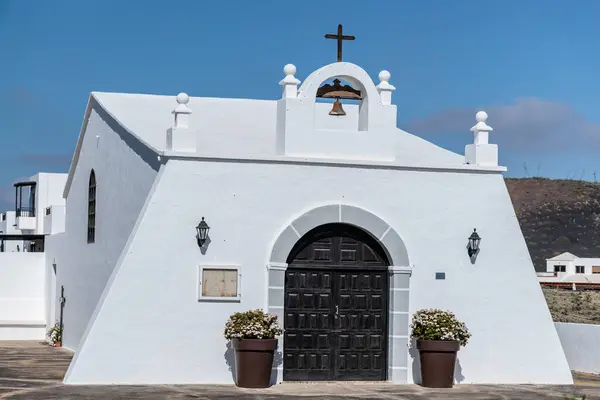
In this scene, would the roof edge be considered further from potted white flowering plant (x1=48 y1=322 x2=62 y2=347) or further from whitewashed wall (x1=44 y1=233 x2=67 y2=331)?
potted white flowering plant (x1=48 y1=322 x2=62 y2=347)

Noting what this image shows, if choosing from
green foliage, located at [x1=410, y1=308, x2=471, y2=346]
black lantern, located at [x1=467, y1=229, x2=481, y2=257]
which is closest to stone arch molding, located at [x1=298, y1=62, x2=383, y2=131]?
black lantern, located at [x1=467, y1=229, x2=481, y2=257]

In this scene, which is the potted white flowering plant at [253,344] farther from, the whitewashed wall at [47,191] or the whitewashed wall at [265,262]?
the whitewashed wall at [47,191]

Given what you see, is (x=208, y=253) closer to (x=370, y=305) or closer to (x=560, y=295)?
(x=370, y=305)

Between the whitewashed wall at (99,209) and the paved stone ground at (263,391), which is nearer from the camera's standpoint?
the paved stone ground at (263,391)

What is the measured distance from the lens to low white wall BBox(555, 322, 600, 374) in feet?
60.8

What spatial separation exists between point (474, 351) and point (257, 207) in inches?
165

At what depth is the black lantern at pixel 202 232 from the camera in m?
15.2

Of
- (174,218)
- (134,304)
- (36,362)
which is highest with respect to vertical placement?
(174,218)

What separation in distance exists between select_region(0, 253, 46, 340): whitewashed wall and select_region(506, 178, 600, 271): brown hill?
41.3 m

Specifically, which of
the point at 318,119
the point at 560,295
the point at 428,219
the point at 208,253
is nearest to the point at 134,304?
the point at 208,253

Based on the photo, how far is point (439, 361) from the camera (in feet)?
50.8

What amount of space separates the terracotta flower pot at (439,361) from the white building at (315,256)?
440 millimetres

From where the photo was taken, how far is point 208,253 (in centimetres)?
1527

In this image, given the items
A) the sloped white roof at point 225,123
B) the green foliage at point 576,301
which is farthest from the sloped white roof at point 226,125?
the green foliage at point 576,301
